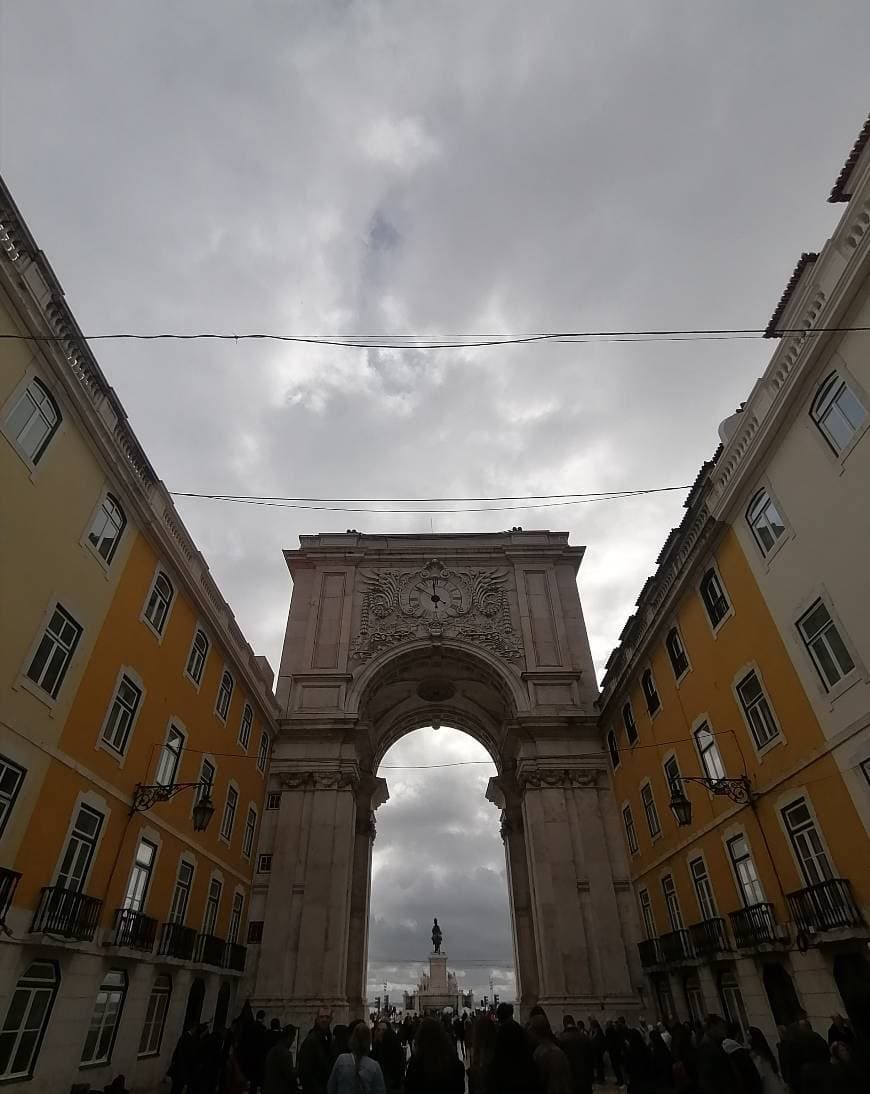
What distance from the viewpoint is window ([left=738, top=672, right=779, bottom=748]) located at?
566 inches

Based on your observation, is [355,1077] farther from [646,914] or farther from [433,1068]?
[646,914]

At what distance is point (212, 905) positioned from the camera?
63.8 ft

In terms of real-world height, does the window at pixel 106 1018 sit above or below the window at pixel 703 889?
below

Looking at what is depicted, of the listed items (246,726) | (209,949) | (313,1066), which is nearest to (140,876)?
(209,949)

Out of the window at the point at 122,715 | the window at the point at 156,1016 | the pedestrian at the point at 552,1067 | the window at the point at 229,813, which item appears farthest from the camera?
the window at the point at 229,813

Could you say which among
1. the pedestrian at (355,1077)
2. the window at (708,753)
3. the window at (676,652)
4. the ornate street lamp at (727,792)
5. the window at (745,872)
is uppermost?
the window at (676,652)

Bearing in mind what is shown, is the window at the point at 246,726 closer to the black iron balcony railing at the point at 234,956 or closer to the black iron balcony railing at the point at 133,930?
the black iron balcony railing at the point at 234,956

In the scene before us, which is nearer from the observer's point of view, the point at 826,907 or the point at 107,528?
the point at 826,907

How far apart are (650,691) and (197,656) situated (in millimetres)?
15175

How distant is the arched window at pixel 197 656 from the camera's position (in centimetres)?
1862

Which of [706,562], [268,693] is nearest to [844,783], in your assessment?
[706,562]

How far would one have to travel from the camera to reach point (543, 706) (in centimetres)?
2827

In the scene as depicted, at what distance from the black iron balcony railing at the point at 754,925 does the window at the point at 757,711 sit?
357 centimetres

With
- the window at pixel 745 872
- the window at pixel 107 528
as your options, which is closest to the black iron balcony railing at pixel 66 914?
the window at pixel 107 528
